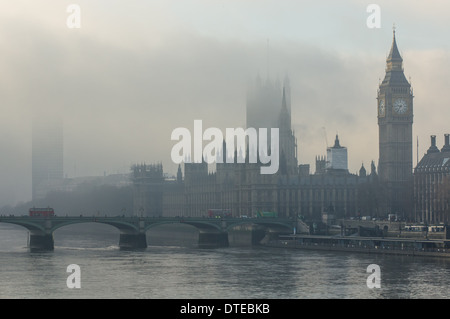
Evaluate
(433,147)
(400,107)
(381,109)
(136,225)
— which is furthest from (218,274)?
(381,109)

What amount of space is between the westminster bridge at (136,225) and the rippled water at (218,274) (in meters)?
4.41

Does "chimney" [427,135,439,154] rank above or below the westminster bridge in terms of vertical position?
above

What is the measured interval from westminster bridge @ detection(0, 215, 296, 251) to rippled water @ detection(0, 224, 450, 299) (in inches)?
173

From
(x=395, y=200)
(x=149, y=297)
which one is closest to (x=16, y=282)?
(x=149, y=297)

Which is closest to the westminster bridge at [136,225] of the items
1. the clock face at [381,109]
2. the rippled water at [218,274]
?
the rippled water at [218,274]

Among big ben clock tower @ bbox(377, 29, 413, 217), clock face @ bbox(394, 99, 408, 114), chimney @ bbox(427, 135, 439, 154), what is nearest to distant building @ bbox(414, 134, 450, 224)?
chimney @ bbox(427, 135, 439, 154)

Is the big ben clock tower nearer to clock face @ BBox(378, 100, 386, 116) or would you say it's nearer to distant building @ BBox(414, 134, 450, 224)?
clock face @ BBox(378, 100, 386, 116)

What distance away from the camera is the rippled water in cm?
8031

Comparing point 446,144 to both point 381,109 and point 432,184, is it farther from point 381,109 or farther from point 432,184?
point 381,109

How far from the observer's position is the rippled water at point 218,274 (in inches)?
3162

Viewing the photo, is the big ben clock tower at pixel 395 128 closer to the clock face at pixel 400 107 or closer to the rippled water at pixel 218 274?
the clock face at pixel 400 107

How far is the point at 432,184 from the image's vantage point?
16825 cm

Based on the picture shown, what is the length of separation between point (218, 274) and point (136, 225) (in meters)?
48.2
